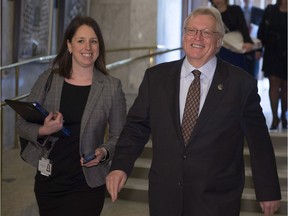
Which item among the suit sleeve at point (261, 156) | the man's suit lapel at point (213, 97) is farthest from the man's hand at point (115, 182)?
the suit sleeve at point (261, 156)

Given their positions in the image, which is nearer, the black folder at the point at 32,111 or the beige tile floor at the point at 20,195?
the black folder at the point at 32,111

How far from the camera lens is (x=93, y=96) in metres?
4.02

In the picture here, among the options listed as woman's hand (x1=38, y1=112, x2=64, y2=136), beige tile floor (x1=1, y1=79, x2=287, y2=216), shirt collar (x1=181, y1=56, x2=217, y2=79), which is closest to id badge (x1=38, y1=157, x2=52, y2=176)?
woman's hand (x1=38, y1=112, x2=64, y2=136)

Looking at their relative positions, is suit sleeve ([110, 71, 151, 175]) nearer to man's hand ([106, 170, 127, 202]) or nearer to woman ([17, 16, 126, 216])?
man's hand ([106, 170, 127, 202])

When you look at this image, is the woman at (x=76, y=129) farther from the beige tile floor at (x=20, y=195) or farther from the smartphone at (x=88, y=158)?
the beige tile floor at (x=20, y=195)

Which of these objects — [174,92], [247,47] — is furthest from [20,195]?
[247,47]

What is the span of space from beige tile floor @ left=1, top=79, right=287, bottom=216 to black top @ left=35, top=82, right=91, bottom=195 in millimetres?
1832

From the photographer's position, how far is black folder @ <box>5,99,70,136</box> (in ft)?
12.4

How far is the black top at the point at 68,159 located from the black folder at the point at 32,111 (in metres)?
0.09

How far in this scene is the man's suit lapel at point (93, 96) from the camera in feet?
13.0

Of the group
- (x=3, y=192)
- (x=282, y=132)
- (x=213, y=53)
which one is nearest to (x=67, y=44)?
(x=213, y=53)

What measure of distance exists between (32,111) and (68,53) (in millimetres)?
521

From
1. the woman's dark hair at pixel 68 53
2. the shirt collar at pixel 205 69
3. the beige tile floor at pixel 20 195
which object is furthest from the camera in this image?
the beige tile floor at pixel 20 195

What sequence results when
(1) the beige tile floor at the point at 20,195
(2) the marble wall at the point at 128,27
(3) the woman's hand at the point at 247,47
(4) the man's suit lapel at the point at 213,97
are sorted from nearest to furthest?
(4) the man's suit lapel at the point at 213,97 < (1) the beige tile floor at the point at 20,195 < (3) the woman's hand at the point at 247,47 < (2) the marble wall at the point at 128,27
